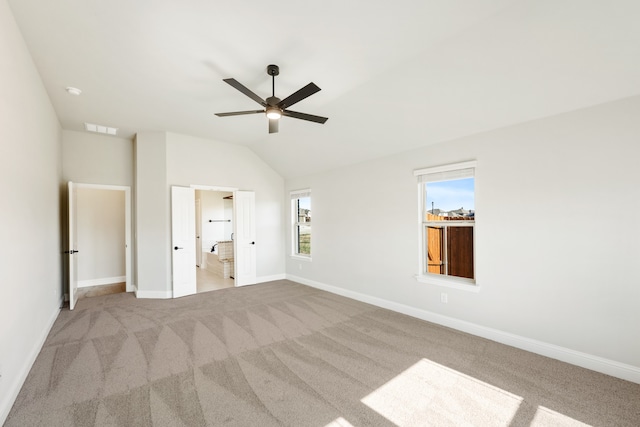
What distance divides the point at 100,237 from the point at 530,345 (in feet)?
26.8

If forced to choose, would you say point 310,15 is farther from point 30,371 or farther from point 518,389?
point 30,371

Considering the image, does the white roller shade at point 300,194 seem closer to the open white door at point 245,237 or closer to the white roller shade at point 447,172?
the open white door at point 245,237

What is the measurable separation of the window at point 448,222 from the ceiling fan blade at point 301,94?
2.21 m

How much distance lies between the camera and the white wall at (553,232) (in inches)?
103

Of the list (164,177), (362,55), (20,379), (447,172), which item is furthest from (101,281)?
(447,172)

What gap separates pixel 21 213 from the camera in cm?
264

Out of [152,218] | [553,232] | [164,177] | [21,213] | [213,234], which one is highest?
[164,177]

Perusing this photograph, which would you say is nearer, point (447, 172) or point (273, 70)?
point (273, 70)

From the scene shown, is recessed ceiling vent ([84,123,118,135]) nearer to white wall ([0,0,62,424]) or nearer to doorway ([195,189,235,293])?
white wall ([0,0,62,424])

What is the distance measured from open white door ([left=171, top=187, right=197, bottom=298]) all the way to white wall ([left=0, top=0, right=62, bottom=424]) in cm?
173

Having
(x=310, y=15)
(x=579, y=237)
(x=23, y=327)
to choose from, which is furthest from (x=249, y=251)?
(x=579, y=237)

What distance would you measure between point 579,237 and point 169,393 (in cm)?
407

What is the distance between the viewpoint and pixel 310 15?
236cm

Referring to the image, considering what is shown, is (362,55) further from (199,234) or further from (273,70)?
(199,234)
